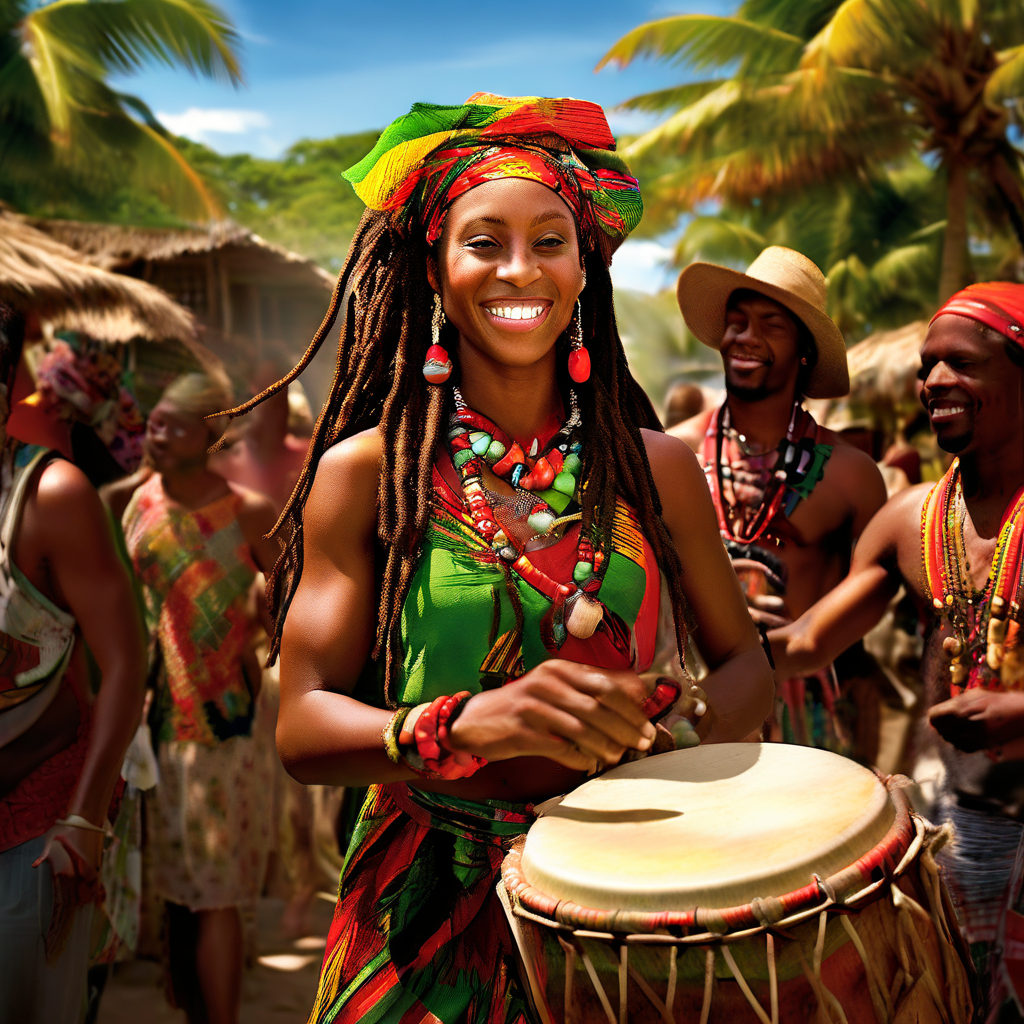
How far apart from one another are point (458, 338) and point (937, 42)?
21.1m

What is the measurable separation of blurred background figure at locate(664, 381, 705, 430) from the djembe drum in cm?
682

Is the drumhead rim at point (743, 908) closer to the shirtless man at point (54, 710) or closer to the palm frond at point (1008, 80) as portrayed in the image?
the shirtless man at point (54, 710)

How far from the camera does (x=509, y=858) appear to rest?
177 cm

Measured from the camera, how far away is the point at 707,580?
7.32ft

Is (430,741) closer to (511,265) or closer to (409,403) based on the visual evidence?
(409,403)

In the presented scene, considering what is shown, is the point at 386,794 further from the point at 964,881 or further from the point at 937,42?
the point at 937,42

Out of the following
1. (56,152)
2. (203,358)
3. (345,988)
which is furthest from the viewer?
(56,152)

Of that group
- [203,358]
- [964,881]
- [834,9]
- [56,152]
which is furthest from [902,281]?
[964,881]

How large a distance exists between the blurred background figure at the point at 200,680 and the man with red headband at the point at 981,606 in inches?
105

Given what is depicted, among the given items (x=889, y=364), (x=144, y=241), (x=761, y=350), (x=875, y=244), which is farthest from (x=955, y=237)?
(x=761, y=350)

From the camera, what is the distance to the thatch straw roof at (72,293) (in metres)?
8.24

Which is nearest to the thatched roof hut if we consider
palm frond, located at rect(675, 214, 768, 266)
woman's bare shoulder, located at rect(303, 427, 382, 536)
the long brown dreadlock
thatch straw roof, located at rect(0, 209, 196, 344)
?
thatch straw roof, located at rect(0, 209, 196, 344)

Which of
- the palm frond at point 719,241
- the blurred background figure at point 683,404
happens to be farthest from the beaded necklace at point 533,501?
the palm frond at point 719,241

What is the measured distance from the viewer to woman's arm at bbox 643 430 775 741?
7.18ft
